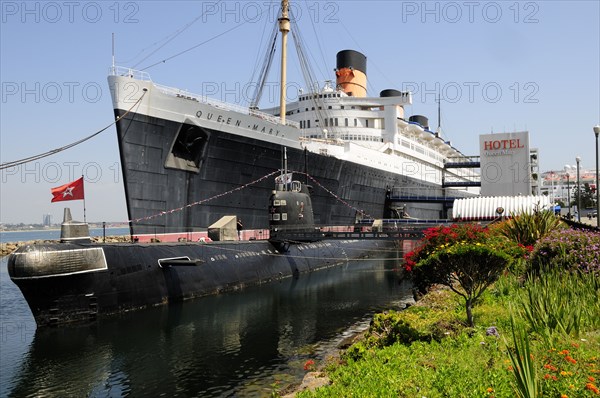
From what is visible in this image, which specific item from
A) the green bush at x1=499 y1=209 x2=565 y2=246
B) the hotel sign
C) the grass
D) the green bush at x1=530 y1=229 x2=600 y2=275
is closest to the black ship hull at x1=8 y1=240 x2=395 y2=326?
the grass

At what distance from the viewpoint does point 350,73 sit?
49469mm

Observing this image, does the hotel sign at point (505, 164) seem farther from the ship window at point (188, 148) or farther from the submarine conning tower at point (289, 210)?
the ship window at point (188, 148)

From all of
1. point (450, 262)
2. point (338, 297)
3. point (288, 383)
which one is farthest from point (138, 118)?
point (450, 262)

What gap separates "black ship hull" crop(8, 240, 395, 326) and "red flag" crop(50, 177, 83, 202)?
1621 mm

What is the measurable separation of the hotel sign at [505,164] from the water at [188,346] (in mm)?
22338

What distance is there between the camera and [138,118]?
2250cm

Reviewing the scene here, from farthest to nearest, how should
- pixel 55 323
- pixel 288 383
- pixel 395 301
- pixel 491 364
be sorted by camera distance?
pixel 395 301 < pixel 55 323 < pixel 288 383 < pixel 491 364

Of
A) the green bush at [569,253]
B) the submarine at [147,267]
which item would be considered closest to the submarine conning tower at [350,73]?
the submarine at [147,267]

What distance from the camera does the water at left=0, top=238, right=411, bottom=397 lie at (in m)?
11.1

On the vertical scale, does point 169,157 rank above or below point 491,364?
above

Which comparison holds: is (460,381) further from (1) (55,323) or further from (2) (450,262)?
(1) (55,323)

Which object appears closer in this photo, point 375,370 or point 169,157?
point 375,370

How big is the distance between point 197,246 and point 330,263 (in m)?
13.3

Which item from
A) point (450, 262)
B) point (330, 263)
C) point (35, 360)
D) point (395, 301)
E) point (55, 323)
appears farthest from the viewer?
point (330, 263)
